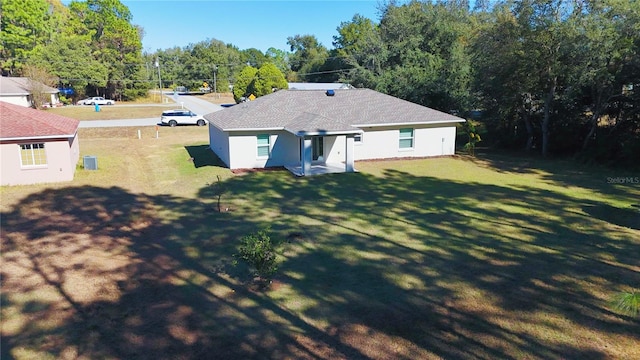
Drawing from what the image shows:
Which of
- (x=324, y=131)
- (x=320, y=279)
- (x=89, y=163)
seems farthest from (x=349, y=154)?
(x=89, y=163)

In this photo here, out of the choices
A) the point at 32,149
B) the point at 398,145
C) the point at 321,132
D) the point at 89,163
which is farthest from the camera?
the point at 398,145

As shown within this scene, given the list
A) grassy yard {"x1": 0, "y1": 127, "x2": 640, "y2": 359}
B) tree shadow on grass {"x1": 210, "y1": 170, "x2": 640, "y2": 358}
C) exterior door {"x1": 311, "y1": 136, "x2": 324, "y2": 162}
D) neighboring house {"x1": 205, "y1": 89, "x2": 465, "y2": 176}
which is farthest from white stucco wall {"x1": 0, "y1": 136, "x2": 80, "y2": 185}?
exterior door {"x1": 311, "y1": 136, "x2": 324, "y2": 162}

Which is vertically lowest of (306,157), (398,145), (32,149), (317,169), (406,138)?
(317,169)

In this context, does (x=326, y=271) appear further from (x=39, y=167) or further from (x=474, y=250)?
(x=39, y=167)

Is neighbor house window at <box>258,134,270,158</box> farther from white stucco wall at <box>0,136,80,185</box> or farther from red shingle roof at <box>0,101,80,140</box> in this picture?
white stucco wall at <box>0,136,80,185</box>

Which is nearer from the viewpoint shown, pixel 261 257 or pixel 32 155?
pixel 261 257

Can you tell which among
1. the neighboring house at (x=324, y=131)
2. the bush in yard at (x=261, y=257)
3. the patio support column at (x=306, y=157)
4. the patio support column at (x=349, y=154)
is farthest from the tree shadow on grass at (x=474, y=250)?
the neighboring house at (x=324, y=131)

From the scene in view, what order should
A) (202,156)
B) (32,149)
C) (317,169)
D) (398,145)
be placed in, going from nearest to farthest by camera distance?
(32,149), (317,169), (398,145), (202,156)

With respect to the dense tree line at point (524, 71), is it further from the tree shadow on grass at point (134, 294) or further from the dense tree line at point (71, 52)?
the tree shadow on grass at point (134, 294)
